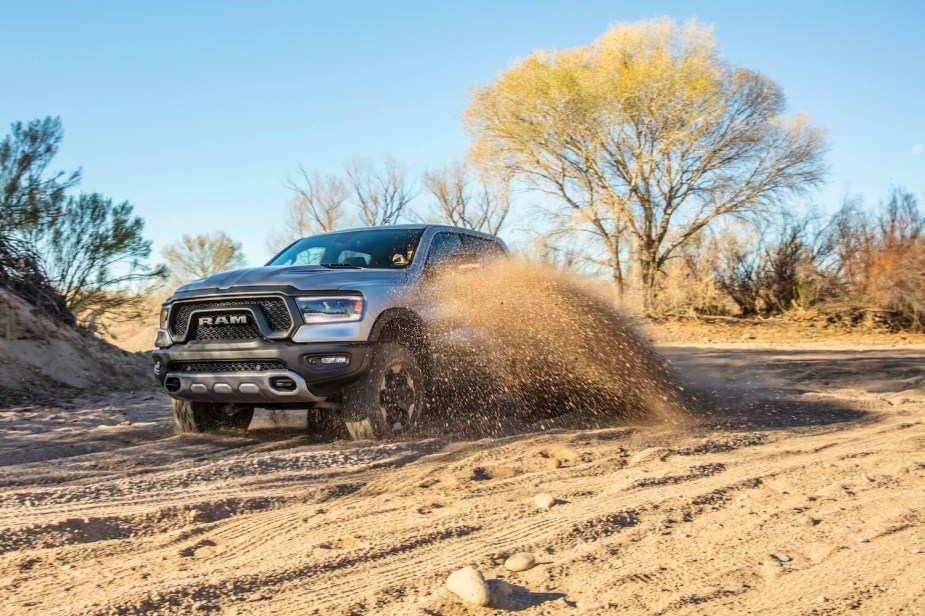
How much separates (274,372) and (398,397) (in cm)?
105

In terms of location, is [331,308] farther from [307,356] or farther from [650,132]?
[650,132]

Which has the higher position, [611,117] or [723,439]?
[611,117]

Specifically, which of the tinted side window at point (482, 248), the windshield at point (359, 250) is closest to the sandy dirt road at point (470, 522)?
the windshield at point (359, 250)

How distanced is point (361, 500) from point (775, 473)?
2.50 meters

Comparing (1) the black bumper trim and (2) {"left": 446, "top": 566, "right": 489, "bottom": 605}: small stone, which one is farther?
(1) the black bumper trim

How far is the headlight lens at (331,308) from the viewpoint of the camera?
5.51 metres

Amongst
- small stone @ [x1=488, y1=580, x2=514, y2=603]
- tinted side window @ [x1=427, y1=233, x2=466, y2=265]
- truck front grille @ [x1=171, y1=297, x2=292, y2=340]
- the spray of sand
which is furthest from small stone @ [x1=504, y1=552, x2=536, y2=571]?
tinted side window @ [x1=427, y1=233, x2=466, y2=265]

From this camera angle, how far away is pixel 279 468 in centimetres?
484

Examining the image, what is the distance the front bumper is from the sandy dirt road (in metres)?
0.43

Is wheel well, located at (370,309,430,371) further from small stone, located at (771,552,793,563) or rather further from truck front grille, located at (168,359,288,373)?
small stone, located at (771,552,793,563)

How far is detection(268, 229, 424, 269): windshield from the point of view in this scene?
6.59 m

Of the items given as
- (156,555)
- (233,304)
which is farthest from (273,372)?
(156,555)

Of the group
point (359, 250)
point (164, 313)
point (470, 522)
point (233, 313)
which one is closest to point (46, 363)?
point (164, 313)

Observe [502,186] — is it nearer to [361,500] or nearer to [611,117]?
[611,117]
